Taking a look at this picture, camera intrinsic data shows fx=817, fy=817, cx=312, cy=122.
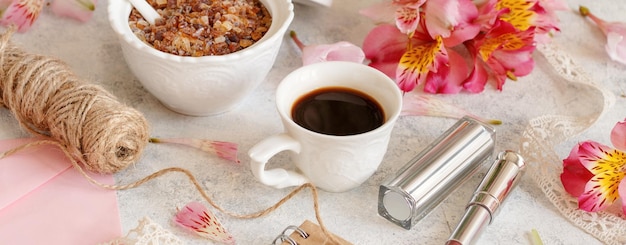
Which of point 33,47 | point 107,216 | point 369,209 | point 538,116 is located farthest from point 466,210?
point 33,47

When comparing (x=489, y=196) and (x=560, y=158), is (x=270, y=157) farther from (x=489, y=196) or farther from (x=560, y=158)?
(x=560, y=158)

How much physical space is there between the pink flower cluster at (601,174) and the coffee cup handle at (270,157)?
0.28m

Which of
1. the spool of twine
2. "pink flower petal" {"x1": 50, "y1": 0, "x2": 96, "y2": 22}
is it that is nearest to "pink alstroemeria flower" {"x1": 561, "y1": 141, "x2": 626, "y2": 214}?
the spool of twine

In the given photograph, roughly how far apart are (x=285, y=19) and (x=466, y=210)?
282 millimetres

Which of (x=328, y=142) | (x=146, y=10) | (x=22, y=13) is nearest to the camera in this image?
(x=328, y=142)

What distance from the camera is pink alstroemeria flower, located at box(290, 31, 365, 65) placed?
3.13 ft

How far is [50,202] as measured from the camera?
0.84 metres

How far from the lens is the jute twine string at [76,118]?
32.4 inches

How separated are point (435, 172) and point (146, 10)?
1.17 ft

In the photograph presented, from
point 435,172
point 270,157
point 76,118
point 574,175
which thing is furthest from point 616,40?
point 76,118

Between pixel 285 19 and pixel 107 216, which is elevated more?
pixel 285 19

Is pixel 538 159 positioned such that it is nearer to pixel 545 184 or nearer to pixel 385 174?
pixel 545 184

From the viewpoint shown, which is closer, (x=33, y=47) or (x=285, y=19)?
(x=285, y=19)

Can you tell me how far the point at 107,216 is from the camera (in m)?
0.82
